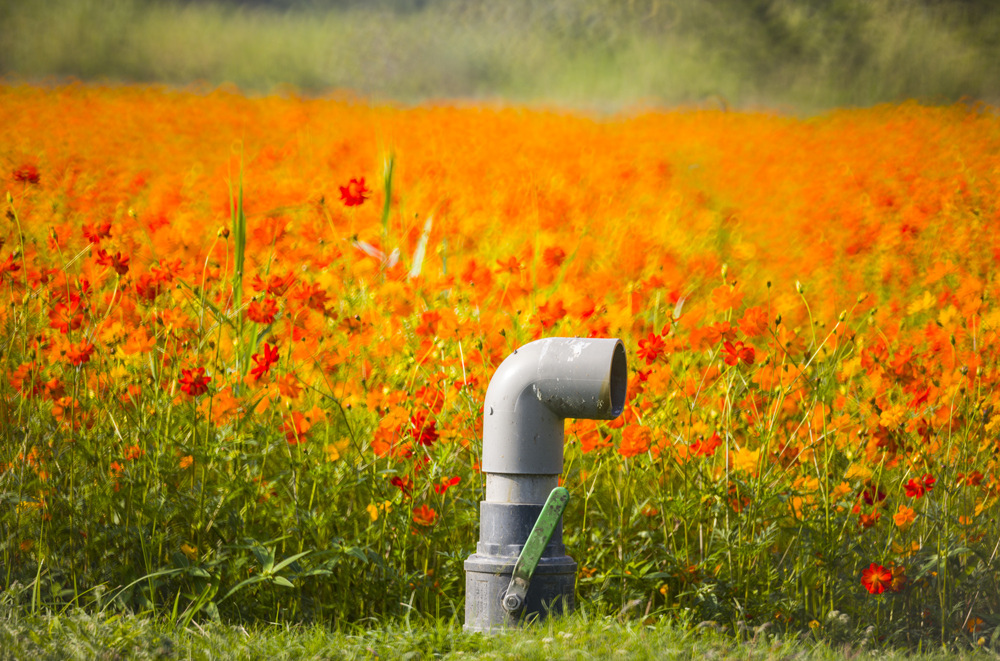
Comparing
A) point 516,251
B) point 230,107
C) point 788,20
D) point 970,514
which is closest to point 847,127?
point 788,20

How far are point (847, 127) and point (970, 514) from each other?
67.8 inches

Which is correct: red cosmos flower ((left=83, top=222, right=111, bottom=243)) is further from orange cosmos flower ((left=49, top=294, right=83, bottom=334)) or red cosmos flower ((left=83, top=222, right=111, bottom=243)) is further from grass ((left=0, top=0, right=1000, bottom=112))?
grass ((left=0, top=0, right=1000, bottom=112))

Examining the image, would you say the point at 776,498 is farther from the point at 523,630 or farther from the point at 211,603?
the point at 211,603

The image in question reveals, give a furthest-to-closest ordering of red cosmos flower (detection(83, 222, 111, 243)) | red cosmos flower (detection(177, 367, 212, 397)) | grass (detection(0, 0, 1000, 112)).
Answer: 1. grass (detection(0, 0, 1000, 112))
2. red cosmos flower (detection(83, 222, 111, 243))
3. red cosmos flower (detection(177, 367, 212, 397))

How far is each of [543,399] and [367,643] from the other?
57 centimetres

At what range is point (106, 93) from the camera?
367cm

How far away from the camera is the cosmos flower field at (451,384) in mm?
2195

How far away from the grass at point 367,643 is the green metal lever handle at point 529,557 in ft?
0.20

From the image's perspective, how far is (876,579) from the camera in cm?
213

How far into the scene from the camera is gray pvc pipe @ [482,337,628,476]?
6.14ft

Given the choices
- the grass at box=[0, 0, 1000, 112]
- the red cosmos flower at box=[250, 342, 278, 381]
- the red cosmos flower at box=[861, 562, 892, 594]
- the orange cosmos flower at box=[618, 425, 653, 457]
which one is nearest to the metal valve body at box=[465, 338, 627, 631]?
the orange cosmos flower at box=[618, 425, 653, 457]

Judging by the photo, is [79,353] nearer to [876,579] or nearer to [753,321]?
[753,321]

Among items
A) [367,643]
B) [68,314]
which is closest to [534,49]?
[68,314]

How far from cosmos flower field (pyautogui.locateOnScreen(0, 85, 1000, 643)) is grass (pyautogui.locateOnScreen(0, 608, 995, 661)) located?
5.2 inches
